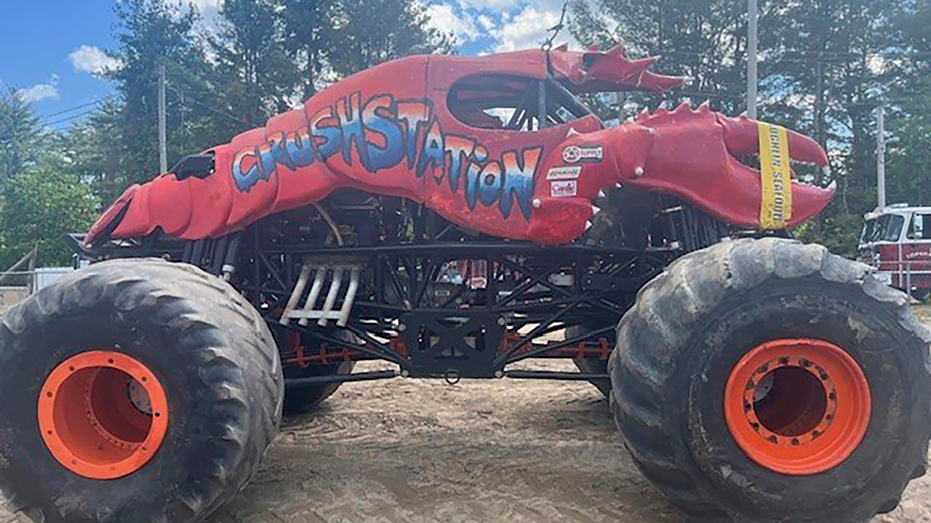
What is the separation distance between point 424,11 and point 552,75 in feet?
108

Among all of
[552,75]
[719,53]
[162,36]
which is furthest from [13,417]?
[162,36]

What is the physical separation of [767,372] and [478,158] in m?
2.01

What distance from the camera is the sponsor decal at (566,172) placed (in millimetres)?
4391

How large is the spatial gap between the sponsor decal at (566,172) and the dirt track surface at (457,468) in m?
1.86

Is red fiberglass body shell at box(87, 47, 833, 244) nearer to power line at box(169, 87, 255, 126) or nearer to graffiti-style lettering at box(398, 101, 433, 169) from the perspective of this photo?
graffiti-style lettering at box(398, 101, 433, 169)

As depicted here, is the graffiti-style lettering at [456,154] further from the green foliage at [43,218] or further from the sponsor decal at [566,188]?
the green foliage at [43,218]

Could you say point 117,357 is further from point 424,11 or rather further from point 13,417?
point 424,11

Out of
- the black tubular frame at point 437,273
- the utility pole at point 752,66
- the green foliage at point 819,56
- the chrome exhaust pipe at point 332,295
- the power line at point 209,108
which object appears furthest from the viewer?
the power line at point 209,108

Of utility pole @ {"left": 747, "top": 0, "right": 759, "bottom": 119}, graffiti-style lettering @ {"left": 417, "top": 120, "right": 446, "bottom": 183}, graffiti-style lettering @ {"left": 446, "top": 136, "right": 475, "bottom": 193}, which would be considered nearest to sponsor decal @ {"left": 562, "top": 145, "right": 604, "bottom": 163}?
graffiti-style lettering @ {"left": 446, "top": 136, "right": 475, "bottom": 193}

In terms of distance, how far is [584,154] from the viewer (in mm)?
4395

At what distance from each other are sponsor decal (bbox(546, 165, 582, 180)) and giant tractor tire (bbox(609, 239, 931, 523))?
106cm

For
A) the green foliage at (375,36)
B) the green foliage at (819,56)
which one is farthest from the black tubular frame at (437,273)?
the green foliage at (375,36)

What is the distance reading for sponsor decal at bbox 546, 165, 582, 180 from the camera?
14.4 ft

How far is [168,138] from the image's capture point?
35469 millimetres
